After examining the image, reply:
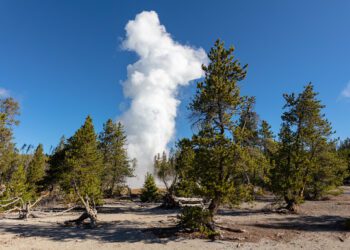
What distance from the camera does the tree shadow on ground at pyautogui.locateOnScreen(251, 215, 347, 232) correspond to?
21250mm

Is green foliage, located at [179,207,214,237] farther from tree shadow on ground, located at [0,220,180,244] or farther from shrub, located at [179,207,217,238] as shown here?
tree shadow on ground, located at [0,220,180,244]

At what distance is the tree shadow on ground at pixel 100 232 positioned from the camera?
19859 millimetres

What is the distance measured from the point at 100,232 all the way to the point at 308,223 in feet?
60.1

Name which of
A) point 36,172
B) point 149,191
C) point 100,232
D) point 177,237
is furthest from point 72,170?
point 149,191

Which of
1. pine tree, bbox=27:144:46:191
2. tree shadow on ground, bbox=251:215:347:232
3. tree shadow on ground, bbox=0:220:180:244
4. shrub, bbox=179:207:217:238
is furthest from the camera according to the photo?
pine tree, bbox=27:144:46:191

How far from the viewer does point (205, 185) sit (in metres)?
19.7

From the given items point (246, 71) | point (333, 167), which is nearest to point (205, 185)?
point (246, 71)

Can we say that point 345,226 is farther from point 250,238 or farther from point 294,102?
point 294,102

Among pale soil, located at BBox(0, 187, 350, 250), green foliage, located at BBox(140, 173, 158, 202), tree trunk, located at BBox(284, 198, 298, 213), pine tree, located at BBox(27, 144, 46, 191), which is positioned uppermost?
pine tree, located at BBox(27, 144, 46, 191)

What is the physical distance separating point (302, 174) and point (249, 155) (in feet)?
49.7

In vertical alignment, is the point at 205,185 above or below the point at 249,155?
below

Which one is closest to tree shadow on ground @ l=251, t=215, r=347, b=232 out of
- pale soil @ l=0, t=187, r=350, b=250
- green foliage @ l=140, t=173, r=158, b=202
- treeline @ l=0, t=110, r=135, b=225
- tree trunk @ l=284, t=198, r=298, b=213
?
pale soil @ l=0, t=187, r=350, b=250

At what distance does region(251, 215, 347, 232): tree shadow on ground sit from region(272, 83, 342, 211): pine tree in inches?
131

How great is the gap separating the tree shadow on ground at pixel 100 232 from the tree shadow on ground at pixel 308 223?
9278 millimetres
